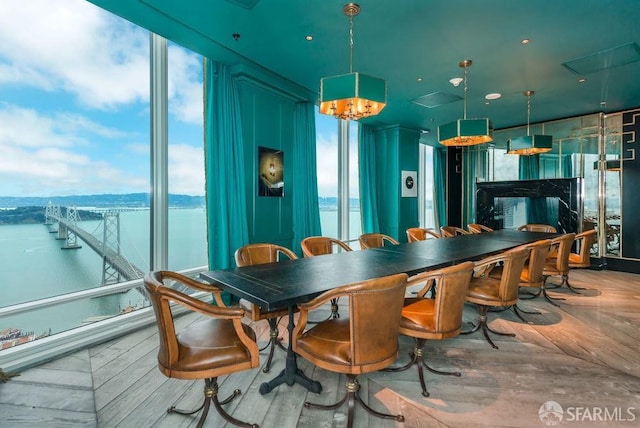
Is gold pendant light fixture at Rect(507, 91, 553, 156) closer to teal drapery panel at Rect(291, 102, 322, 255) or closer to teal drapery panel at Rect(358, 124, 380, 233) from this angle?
teal drapery panel at Rect(358, 124, 380, 233)

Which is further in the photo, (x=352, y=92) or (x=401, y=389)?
(x=352, y=92)

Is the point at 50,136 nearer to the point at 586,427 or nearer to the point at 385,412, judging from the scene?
the point at 385,412

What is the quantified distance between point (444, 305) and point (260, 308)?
1.24m

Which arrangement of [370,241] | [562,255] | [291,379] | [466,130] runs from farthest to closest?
[370,241]
[466,130]
[562,255]
[291,379]

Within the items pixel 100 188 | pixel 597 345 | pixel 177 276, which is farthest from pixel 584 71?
pixel 100 188

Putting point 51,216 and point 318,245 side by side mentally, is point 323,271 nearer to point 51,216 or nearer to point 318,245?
point 318,245

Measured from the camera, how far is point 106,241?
3426 mm

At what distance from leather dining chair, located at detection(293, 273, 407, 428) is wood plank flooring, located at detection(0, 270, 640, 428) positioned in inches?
18.8

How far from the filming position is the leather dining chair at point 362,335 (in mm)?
1581

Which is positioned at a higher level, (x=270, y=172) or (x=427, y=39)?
(x=427, y=39)

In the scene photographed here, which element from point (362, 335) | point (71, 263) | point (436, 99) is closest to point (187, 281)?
point (362, 335)

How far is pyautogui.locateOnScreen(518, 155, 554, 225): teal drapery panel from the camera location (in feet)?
22.9

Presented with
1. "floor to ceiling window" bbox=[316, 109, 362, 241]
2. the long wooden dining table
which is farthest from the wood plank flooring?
"floor to ceiling window" bbox=[316, 109, 362, 241]

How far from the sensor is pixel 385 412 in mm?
1973
